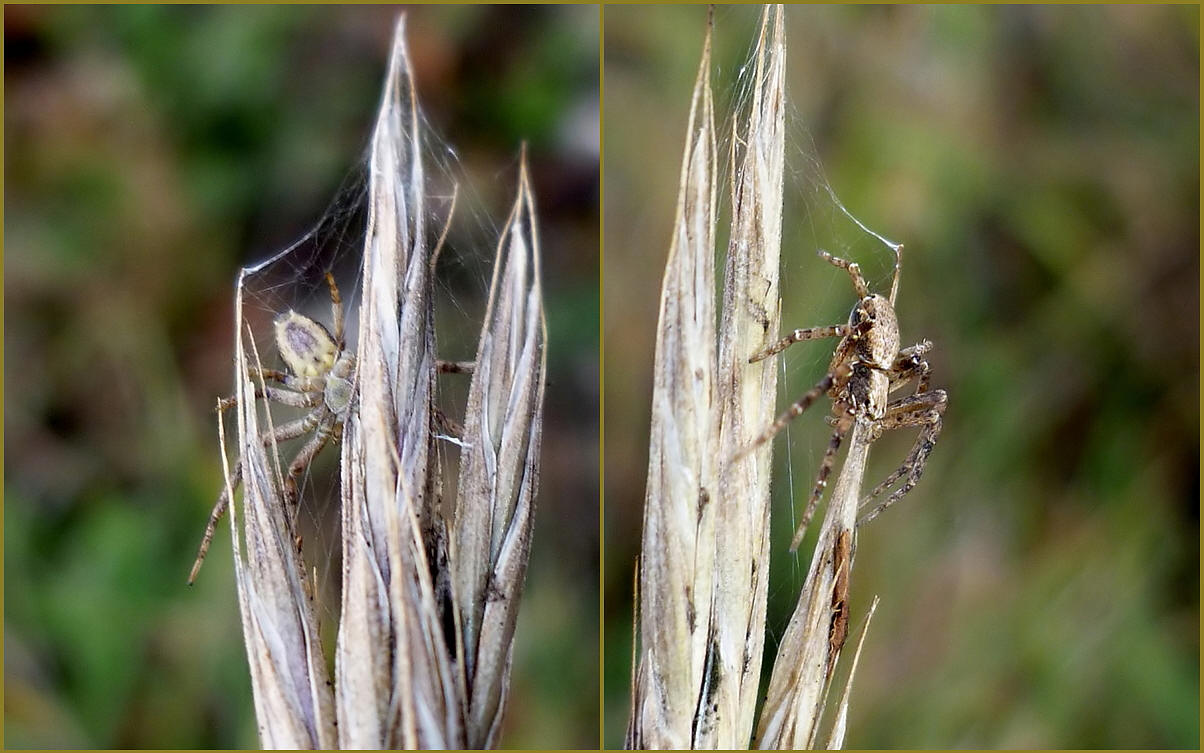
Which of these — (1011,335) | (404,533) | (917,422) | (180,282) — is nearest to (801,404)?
(917,422)

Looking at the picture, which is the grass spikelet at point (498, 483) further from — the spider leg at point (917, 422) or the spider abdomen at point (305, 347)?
the spider leg at point (917, 422)

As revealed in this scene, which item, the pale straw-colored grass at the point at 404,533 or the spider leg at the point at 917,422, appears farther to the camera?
the spider leg at the point at 917,422

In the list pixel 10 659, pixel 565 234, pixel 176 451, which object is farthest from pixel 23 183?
pixel 565 234

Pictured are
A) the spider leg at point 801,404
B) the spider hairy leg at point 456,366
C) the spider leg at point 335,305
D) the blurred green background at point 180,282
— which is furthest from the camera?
the blurred green background at point 180,282

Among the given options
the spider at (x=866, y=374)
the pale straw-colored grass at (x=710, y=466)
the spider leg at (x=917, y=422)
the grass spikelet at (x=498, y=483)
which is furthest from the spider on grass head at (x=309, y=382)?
the spider leg at (x=917, y=422)

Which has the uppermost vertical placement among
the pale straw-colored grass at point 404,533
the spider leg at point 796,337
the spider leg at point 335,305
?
the spider leg at point 335,305

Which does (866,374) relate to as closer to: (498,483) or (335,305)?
(498,483)

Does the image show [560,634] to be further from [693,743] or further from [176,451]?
[176,451]
